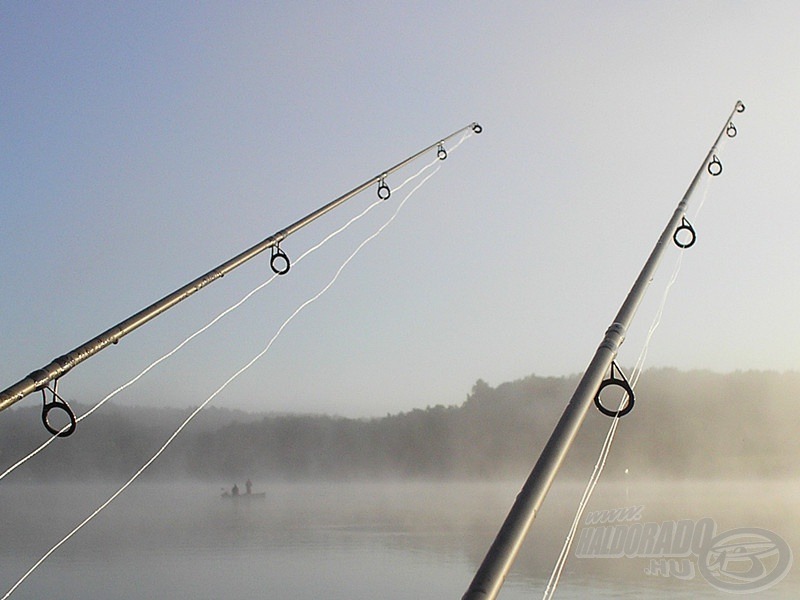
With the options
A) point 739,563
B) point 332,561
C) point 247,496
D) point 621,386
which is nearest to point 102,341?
point 621,386

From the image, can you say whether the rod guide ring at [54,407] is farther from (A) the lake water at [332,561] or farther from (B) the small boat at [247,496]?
(B) the small boat at [247,496]

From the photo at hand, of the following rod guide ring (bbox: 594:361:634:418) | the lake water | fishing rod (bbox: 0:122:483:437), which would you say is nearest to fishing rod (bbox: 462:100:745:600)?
rod guide ring (bbox: 594:361:634:418)

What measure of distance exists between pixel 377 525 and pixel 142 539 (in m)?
12.4

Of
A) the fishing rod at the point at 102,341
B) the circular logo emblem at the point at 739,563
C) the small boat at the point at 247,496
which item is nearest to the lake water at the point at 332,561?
the circular logo emblem at the point at 739,563

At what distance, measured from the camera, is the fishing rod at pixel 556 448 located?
5.56 ft

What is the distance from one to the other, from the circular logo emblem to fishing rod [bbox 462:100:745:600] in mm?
17718

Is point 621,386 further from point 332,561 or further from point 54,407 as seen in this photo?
point 332,561

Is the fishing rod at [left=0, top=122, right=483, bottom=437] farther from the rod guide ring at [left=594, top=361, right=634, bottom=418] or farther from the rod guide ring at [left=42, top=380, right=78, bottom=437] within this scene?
the rod guide ring at [left=594, top=361, right=634, bottom=418]

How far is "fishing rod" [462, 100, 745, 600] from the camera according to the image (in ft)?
5.56

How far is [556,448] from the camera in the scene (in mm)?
2051

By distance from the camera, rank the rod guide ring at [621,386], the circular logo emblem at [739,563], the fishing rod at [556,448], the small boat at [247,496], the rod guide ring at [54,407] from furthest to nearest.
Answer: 1. the small boat at [247,496]
2. the circular logo emblem at [739,563]
3. the rod guide ring at [54,407]
4. the rod guide ring at [621,386]
5. the fishing rod at [556,448]

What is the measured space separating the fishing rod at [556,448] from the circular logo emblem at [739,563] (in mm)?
17718

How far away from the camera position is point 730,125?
7453mm

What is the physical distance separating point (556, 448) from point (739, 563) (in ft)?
71.1
